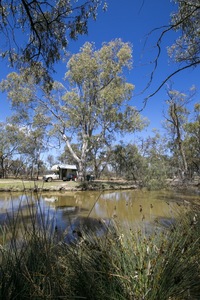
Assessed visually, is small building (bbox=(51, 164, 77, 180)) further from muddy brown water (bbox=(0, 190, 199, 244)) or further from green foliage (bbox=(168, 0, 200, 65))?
green foliage (bbox=(168, 0, 200, 65))

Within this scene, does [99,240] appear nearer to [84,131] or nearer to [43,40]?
[43,40]

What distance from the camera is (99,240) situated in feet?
8.05

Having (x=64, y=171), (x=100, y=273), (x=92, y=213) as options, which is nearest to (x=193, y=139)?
(x=64, y=171)

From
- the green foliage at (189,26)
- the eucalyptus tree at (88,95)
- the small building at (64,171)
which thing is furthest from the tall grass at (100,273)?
the small building at (64,171)

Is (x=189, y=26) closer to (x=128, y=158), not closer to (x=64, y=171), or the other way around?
(x=128, y=158)

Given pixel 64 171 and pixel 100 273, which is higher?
pixel 64 171

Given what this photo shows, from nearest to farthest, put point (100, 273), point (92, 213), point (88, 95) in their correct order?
1. point (100, 273)
2. point (92, 213)
3. point (88, 95)

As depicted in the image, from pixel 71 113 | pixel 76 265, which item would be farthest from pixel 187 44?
pixel 71 113

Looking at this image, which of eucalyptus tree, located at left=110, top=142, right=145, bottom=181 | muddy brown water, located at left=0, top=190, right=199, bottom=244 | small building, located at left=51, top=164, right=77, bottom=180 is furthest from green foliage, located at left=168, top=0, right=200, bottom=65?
small building, located at left=51, top=164, right=77, bottom=180

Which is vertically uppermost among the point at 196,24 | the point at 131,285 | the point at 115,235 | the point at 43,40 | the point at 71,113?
the point at 71,113

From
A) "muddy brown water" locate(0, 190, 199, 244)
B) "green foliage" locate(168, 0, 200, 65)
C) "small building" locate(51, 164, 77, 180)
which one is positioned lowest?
"muddy brown water" locate(0, 190, 199, 244)

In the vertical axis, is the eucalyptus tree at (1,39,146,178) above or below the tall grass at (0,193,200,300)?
above

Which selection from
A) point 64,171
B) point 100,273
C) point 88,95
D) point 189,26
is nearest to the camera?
point 100,273

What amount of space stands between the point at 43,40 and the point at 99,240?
4085mm
